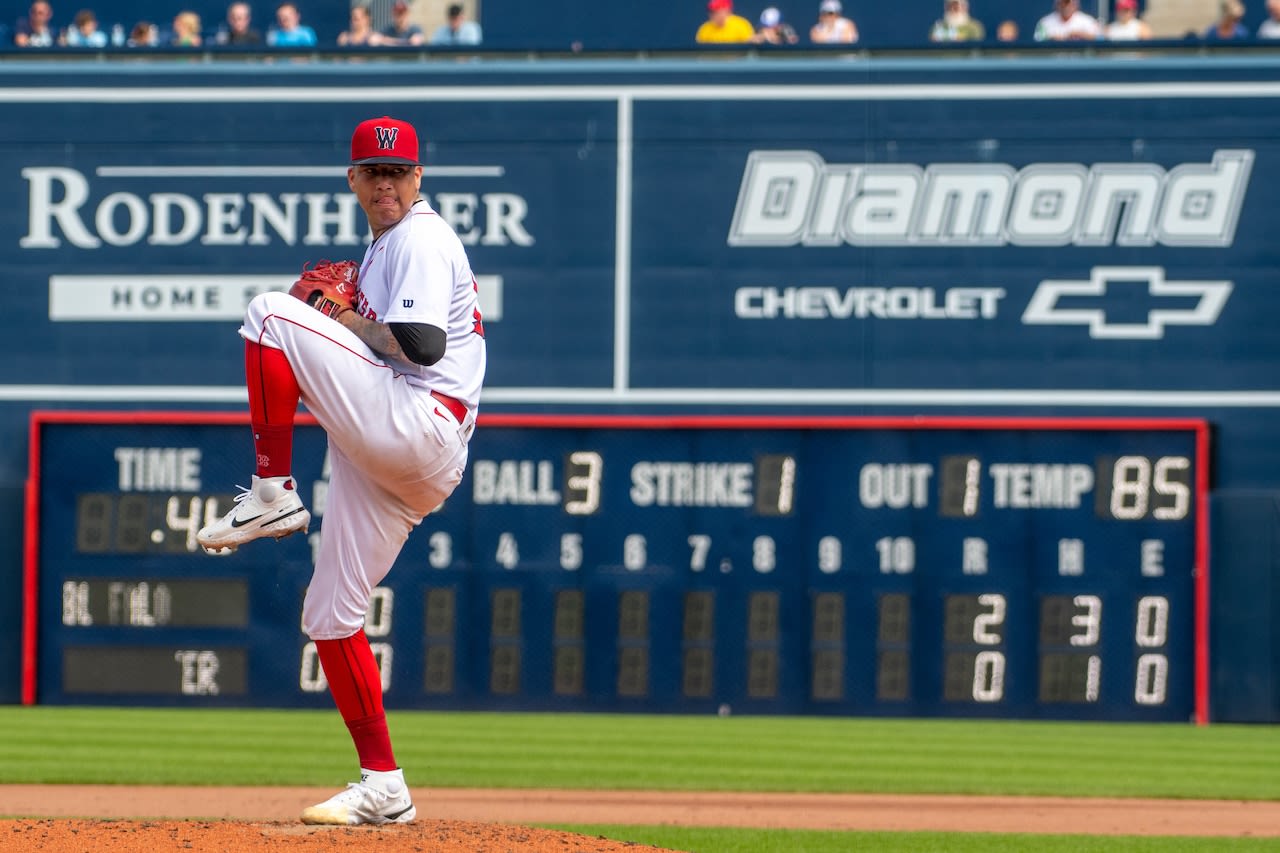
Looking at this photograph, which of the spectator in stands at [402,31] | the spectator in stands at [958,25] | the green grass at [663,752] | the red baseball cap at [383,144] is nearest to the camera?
the red baseball cap at [383,144]

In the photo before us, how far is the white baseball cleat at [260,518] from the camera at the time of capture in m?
5.39

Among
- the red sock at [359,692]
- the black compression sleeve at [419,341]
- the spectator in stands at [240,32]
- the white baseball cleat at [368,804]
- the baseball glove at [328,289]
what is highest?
the spectator in stands at [240,32]

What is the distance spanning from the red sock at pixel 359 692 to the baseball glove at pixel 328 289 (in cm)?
102

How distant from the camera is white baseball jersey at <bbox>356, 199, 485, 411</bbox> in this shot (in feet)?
17.9

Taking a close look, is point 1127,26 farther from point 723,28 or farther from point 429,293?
point 429,293

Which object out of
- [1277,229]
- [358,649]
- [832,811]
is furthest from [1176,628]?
[358,649]

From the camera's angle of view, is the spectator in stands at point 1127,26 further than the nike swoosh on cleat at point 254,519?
Yes

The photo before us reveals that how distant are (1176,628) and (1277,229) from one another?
304 centimetres

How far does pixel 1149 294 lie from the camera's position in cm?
1377

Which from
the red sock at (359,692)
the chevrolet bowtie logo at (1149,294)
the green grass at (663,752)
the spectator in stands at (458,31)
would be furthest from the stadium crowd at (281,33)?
the red sock at (359,692)

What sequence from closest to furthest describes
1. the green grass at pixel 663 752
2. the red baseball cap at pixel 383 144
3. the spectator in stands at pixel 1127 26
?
the red baseball cap at pixel 383 144 → the green grass at pixel 663 752 → the spectator in stands at pixel 1127 26

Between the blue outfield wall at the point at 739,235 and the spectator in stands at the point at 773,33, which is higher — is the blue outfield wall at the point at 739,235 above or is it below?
below

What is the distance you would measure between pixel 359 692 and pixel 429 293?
1.28 metres

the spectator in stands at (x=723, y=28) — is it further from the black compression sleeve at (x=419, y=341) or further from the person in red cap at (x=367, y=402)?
the black compression sleeve at (x=419, y=341)
